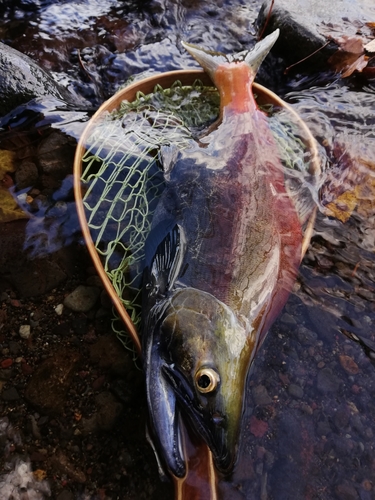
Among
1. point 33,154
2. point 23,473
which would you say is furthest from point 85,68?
point 23,473

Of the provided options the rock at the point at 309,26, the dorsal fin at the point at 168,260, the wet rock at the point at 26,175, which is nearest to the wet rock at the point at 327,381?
the dorsal fin at the point at 168,260

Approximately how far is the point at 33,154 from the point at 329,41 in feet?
12.7

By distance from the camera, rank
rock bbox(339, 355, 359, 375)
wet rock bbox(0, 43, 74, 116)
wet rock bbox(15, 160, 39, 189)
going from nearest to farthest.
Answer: rock bbox(339, 355, 359, 375)
wet rock bbox(15, 160, 39, 189)
wet rock bbox(0, 43, 74, 116)

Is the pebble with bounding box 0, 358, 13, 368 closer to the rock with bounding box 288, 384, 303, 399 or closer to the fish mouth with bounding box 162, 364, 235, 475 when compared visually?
the fish mouth with bounding box 162, 364, 235, 475

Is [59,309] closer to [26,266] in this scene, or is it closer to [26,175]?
[26,266]

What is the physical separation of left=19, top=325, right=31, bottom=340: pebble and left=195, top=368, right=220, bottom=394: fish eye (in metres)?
1.52

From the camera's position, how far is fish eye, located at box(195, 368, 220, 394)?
87.0 inches

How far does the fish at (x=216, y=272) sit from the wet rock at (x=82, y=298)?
658 millimetres

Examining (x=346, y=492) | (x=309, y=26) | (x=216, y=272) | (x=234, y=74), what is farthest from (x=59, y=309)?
(x=309, y=26)

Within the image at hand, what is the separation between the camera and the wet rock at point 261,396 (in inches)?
114

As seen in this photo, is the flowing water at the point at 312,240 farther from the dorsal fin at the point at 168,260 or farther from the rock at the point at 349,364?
the dorsal fin at the point at 168,260

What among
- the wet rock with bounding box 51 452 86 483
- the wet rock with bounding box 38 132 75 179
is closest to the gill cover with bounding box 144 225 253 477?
the wet rock with bounding box 51 452 86 483

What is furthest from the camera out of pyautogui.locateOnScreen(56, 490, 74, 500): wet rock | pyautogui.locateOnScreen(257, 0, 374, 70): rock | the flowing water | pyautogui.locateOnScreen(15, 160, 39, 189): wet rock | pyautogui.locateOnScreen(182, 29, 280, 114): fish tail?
pyautogui.locateOnScreen(257, 0, 374, 70): rock

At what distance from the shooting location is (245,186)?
3.02 meters
